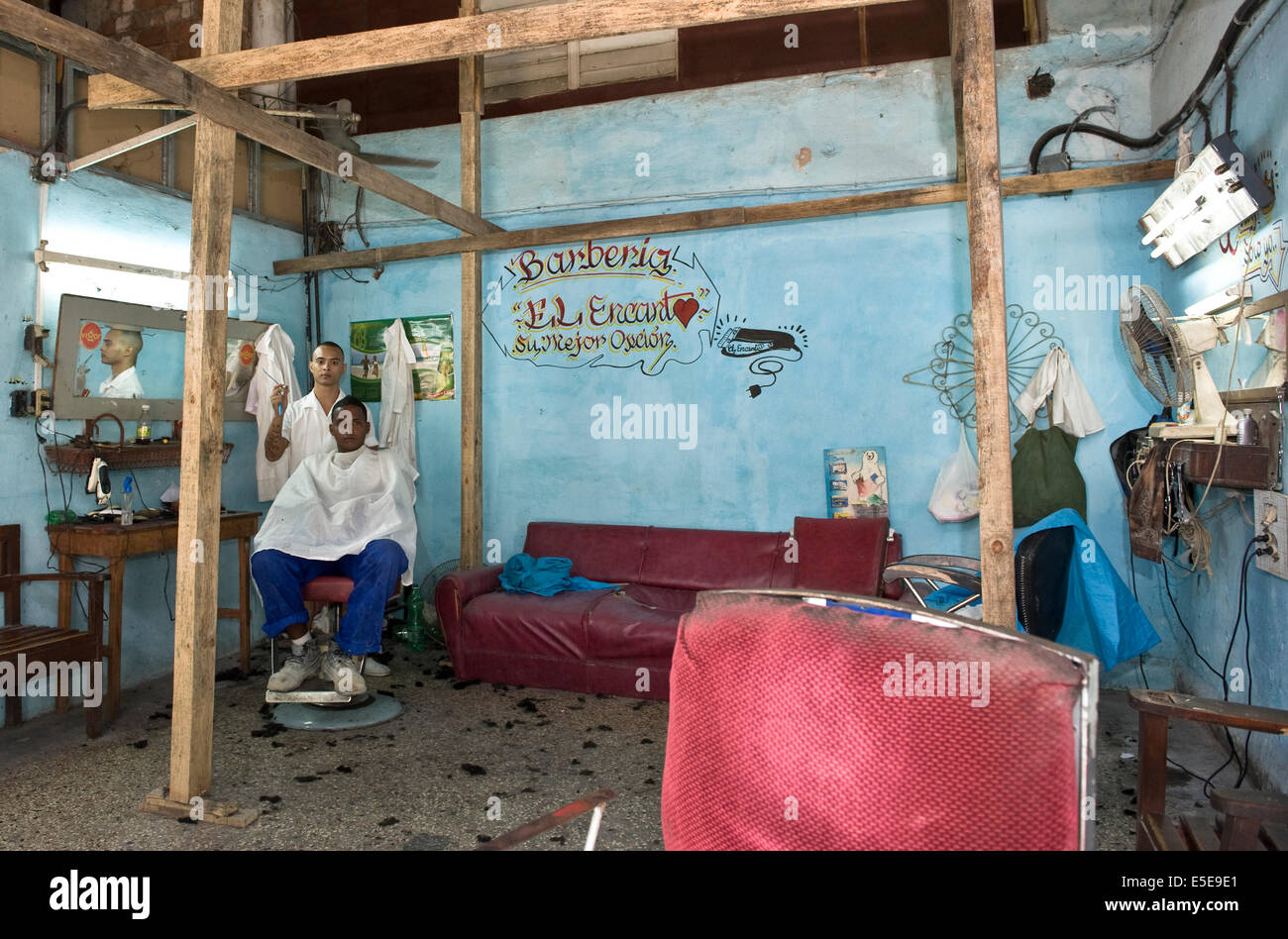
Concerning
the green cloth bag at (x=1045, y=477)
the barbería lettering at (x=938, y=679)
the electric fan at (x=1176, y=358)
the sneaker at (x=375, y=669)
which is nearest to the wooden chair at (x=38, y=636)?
the sneaker at (x=375, y=669)

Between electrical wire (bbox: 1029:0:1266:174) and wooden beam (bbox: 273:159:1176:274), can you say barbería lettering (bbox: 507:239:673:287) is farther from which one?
electrical wire (bbox: 1029:0:1266:174)

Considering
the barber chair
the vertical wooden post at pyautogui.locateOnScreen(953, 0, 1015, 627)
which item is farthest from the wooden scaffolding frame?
the barber chair

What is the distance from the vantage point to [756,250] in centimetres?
479

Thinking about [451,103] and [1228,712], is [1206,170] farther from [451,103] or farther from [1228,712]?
[451,103]

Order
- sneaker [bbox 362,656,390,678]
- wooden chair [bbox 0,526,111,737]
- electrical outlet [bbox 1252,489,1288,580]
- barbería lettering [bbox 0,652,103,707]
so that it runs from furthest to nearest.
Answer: sneaker [bbox 362,656,390,678] < barbería lettering [bbox 0,652,103,707] < wooden chair [bbox 0,526,111,737] < electrical outlet [bbox 1252,489,1288,580]

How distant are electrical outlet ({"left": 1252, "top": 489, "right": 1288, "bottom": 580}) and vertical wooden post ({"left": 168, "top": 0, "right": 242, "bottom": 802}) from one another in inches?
145

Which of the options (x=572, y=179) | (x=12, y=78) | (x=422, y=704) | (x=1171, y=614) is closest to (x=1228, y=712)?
(x=1171, y=614)

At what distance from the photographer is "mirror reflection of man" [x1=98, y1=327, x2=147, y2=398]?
168 inches

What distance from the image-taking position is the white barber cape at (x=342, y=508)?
406cm

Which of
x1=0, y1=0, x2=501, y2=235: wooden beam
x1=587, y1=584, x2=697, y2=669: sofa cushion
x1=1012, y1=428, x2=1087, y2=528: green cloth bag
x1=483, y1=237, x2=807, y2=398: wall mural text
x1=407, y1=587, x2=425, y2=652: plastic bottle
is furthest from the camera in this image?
x1=407, y1=587, x2=425, y2=652: plastic bottle

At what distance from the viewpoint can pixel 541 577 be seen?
15.0 feet
